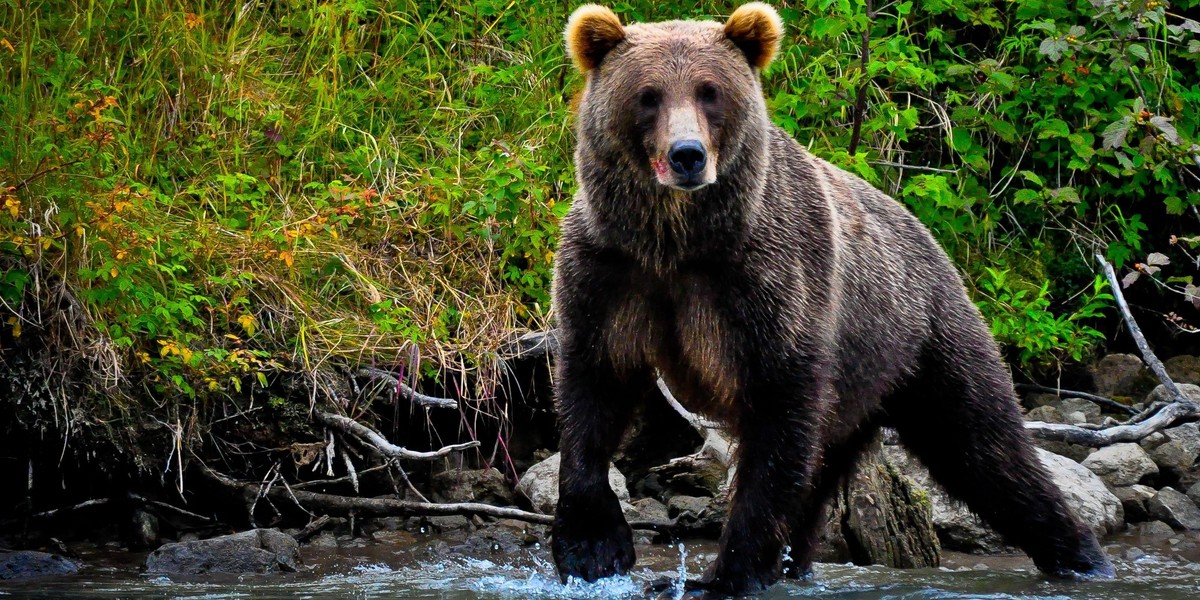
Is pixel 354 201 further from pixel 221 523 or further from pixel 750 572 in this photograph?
pixel 750 572

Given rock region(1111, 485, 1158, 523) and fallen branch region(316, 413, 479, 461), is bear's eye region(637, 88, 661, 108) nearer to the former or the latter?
fallen branch region(316, 413, 479, 461)

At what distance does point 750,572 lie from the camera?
4629 mm

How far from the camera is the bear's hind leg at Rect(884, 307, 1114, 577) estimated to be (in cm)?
558

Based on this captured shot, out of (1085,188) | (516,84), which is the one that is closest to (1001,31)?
(1085,188)

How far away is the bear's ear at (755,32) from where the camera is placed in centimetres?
462

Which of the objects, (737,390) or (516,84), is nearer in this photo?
(737,390)

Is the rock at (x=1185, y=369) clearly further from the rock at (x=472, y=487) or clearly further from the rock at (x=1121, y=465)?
the rock at (x=472, y=487)

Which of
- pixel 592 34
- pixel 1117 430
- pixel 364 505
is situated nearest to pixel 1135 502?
pixel 1117 430

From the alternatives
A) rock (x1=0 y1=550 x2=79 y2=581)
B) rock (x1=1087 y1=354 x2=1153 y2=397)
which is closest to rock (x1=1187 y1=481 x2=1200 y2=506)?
rock (x1=1087 y1=354 x2=1153 y2=397)

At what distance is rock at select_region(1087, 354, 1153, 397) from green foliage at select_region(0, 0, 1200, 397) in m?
0.30

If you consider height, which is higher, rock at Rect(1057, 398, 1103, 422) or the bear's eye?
the bear's eye

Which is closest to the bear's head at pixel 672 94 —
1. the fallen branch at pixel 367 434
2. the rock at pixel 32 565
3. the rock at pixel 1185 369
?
the fallen branch at pixel 367 434

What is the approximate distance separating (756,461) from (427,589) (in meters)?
1.27

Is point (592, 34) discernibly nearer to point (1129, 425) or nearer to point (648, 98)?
point (648, 98)
